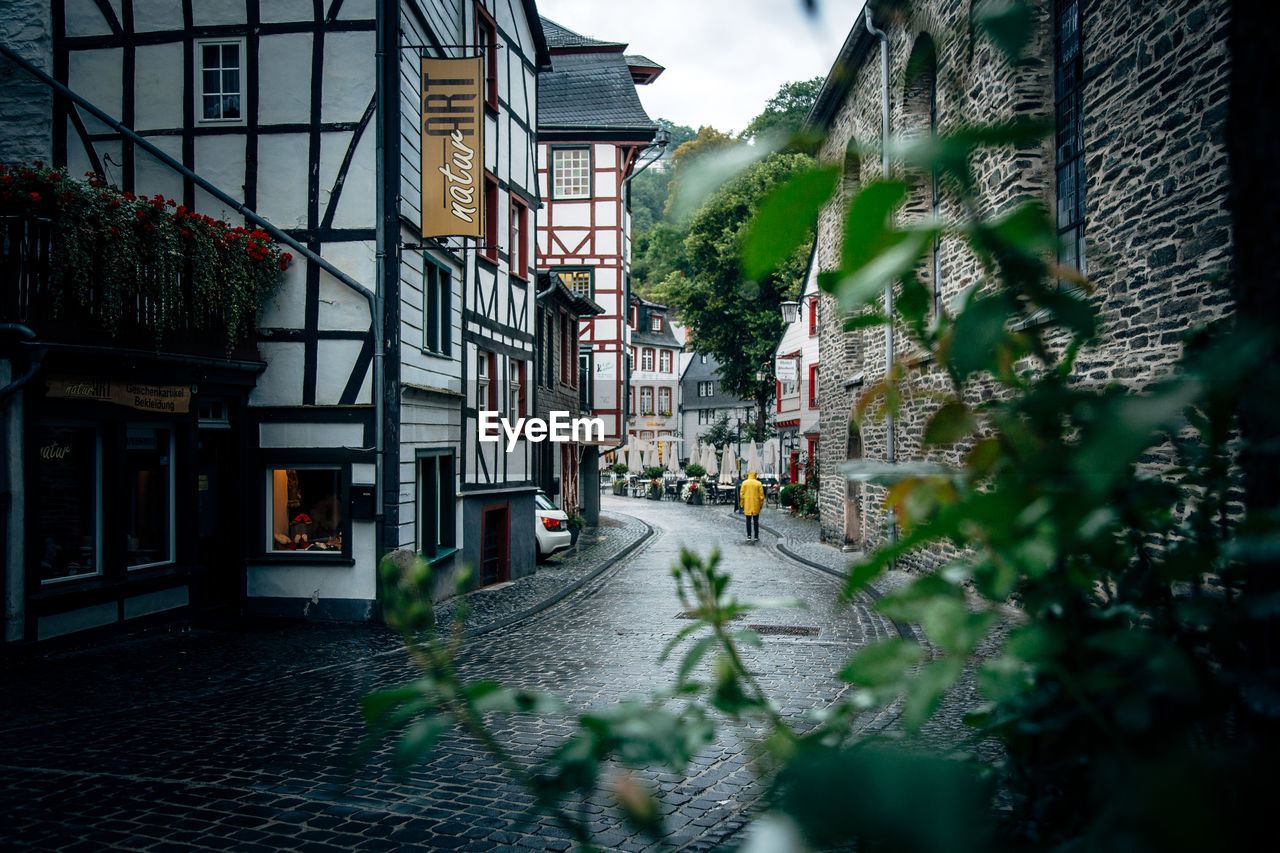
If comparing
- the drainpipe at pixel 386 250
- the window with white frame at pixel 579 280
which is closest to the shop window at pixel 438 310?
the drainpipe at pixel 386 250

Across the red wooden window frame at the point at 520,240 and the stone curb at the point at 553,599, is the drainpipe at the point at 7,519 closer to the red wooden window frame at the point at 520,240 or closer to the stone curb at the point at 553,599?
the stone curb at the point at 553,599

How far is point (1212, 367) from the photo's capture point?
2.25ft

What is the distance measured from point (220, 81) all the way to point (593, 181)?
15972 mm

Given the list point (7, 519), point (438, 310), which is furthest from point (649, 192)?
point (7, 519)

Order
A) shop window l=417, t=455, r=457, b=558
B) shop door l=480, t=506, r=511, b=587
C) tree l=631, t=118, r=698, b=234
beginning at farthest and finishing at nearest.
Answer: tree l=631, t=118, r=698, b=234
shop door l=480, t=506, r=511, b=587
shop window l=417, t=455, r=457, b=558

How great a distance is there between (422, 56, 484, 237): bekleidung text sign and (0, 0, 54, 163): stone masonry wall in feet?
14.1

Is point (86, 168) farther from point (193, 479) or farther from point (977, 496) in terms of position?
point (977, 496)

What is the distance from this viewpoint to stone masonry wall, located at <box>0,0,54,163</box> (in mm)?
9938

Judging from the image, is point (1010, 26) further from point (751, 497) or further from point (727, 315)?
point (727, 315)

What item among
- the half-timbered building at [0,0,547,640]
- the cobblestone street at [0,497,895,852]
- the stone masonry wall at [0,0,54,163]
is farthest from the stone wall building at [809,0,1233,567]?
the stone masonry wall at [0,0,54,163]

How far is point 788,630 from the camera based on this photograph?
10094 millimetres

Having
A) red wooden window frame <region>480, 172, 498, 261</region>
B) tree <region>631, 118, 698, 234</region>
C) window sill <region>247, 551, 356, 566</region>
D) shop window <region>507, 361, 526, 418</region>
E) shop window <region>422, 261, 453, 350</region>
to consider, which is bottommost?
window sill <region>247, 551, 356, 566</region>

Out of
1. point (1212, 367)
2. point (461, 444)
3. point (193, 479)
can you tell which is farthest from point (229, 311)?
point (1212, 367)

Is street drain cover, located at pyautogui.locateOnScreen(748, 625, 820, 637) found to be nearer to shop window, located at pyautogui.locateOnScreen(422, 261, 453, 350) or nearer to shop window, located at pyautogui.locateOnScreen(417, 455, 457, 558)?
shop window, located at pyautogui.locateOnScreen(417, 455, 457, 558)
